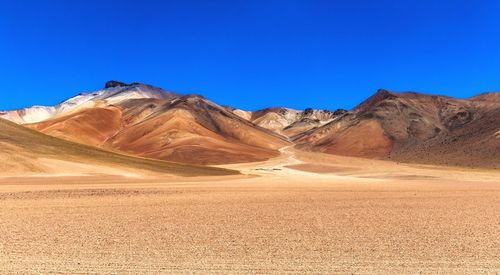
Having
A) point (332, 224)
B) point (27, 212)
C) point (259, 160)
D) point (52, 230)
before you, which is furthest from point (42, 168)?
point (259, 160)

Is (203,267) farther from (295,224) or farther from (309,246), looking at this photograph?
(295,224)

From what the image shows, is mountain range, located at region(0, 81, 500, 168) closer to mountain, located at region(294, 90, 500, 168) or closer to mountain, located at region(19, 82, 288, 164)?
mountain, located at region(294, 90, 500, 168)

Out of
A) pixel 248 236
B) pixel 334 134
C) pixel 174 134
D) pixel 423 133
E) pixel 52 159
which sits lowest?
pixel 248 236

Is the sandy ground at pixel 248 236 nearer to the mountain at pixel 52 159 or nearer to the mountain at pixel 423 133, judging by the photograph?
the mountain at pixel 52 159

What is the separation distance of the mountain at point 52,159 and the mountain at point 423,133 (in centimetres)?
6986

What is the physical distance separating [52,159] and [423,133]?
132 m

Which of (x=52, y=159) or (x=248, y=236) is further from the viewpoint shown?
(x=52, y=159)

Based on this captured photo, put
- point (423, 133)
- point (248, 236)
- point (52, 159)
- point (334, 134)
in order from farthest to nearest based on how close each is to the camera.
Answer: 1. point (334, 134)
2. point (423, 133)
3. point (52, 159)
4. point (248, 236)

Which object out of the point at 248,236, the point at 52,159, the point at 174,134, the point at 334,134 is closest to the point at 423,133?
the point at 334,134

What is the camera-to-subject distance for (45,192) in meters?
31.8

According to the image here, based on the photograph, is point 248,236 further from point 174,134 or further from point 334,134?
point 334,134

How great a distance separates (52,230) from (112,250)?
14.2ft

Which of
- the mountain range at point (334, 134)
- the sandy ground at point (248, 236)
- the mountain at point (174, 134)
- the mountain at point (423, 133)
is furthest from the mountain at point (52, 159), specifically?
the mountain at point (423, 133)

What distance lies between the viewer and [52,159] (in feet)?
188
